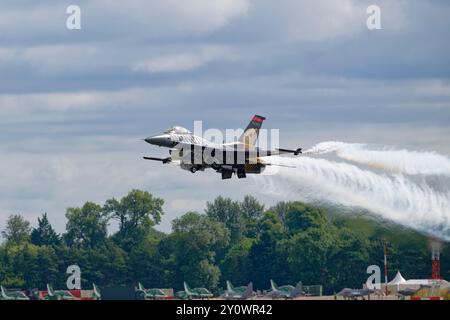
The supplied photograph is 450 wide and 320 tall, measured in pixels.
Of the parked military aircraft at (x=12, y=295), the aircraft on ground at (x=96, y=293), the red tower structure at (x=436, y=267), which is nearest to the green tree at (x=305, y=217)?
the aircraft on ground at (x=96, y=293)

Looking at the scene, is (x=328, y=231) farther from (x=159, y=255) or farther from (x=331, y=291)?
(x=159, y=255)

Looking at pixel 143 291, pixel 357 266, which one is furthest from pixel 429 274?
pixel 143 291

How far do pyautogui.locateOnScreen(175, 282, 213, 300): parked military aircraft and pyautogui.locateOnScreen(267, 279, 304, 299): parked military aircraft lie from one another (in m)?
6.31

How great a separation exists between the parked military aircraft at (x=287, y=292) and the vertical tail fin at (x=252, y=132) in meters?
35.5

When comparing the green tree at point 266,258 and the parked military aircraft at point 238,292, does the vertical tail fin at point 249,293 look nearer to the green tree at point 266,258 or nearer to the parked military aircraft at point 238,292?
the parked military aircraft at point 238,292

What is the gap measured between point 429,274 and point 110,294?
3069 centimetres

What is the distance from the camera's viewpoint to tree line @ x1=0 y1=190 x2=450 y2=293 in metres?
164

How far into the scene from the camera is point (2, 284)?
17300 cm

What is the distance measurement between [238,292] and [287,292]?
777 centimetres

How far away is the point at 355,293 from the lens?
150 m

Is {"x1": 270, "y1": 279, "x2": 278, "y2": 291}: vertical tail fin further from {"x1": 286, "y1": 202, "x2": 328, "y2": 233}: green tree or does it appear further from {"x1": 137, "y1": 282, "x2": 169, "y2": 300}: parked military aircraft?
{"x1": 137, "y1": 282, "x2": 169, "y2": 300}: parked military aircraft

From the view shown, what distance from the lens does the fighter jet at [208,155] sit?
110875 millimetres

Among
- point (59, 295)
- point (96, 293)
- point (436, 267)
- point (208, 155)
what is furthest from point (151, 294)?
point (208, 155)

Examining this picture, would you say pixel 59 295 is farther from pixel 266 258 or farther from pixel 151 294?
pixel 266 258
